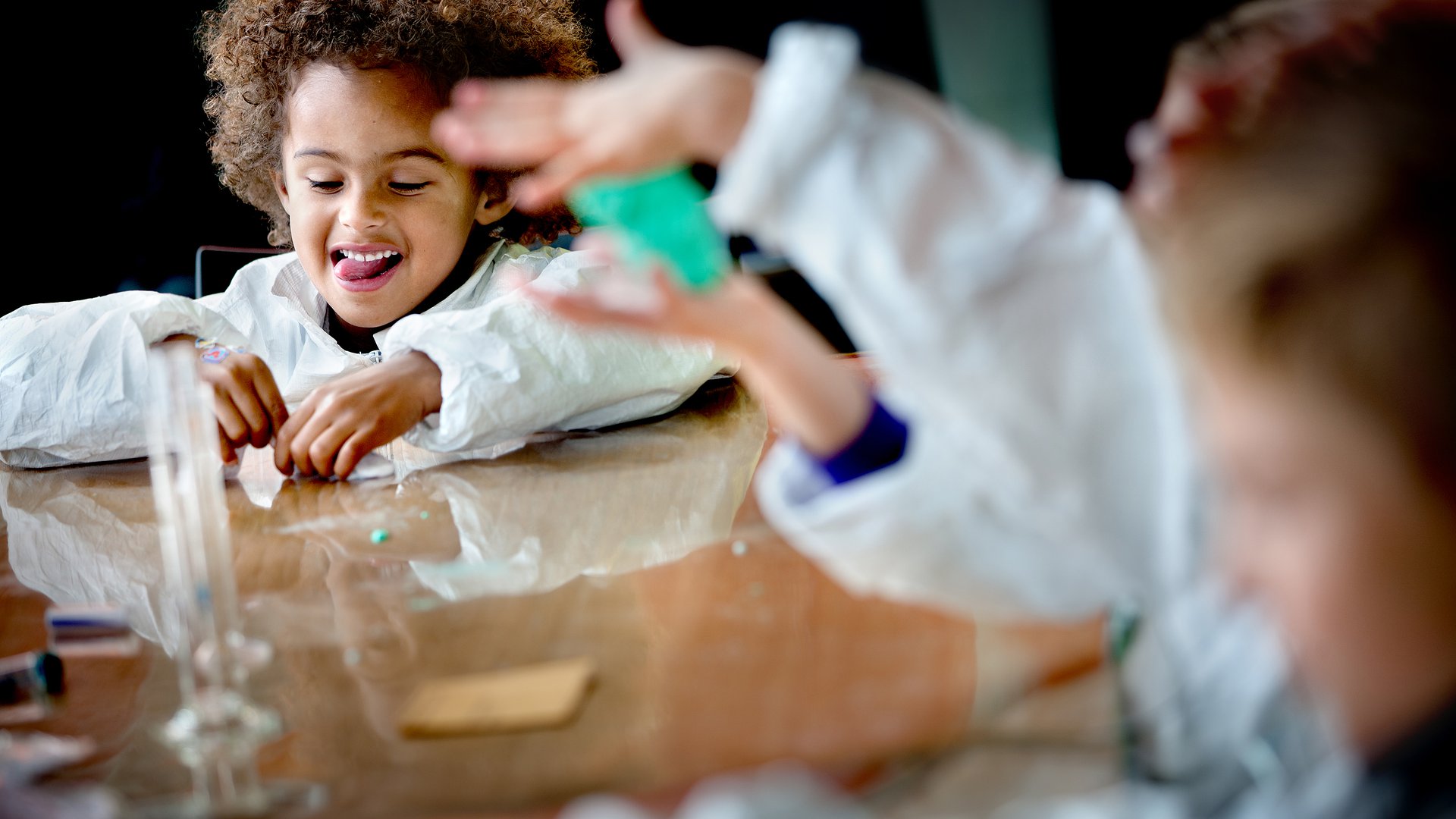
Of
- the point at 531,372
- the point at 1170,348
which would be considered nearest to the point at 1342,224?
the point at 1170,348

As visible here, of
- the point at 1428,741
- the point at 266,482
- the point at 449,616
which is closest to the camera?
the point at 1428,741

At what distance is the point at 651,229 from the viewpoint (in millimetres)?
490

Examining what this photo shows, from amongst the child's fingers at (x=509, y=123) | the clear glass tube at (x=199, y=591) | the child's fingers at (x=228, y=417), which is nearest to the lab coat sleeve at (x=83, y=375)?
the child's fingers at (x=228, y=417)

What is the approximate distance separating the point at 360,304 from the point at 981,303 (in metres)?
0.84

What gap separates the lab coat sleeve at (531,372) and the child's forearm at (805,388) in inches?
17.2

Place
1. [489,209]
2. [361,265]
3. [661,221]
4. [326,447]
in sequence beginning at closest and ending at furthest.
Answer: [661,221] → [326,447] → [361,265] → [489,209]

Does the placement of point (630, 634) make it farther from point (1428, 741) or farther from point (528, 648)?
point (1428, 741)

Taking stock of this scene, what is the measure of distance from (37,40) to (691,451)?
1.45 meters

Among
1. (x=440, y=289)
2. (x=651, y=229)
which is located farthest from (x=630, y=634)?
(x=440, y=289)

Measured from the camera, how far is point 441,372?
38.8 inches

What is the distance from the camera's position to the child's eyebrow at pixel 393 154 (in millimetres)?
1136

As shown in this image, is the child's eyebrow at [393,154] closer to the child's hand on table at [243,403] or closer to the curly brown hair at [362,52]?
the curly brown hair at [362,52]

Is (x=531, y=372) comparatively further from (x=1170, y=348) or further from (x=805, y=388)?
(x=1170, y=348)

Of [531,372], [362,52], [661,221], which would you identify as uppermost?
[661,221]
